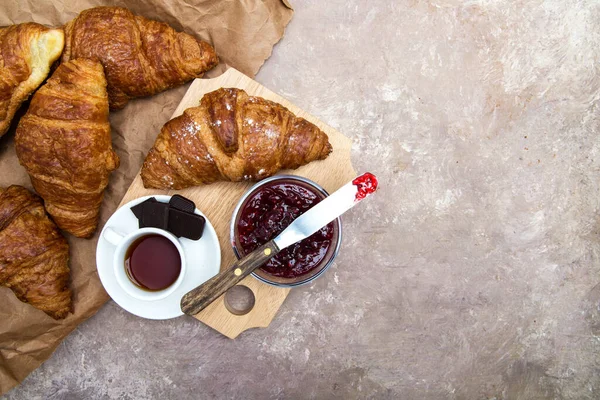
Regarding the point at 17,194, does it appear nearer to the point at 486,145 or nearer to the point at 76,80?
the point at 76,80

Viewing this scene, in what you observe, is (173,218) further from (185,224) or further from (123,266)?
(123,266)

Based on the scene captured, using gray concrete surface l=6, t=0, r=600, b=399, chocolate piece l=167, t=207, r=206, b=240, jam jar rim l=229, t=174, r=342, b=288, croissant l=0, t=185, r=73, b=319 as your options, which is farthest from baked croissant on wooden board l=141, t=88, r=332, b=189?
croissant l=0, t=185, r=73, b=319

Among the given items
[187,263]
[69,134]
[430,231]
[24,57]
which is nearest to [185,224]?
[187,263]

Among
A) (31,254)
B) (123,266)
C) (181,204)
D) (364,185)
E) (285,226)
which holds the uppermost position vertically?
(364,185)

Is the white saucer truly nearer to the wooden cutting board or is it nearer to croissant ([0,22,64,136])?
the wooden cutting board

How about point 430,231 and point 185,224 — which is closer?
point 185,224

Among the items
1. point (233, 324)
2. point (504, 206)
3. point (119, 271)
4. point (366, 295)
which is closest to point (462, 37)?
point (504, 206)
